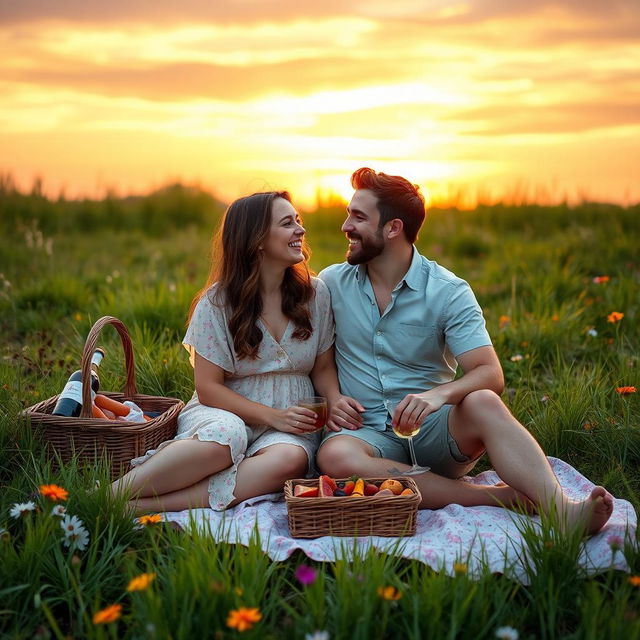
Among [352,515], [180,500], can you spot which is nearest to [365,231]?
[352,515]

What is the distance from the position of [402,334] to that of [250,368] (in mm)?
748

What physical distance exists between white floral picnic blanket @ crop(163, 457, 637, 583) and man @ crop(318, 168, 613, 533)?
0.61 feet

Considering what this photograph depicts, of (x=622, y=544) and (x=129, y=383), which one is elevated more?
(x=129, y=383)

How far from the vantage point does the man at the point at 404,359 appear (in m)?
3.31

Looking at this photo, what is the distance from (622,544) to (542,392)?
1.71m

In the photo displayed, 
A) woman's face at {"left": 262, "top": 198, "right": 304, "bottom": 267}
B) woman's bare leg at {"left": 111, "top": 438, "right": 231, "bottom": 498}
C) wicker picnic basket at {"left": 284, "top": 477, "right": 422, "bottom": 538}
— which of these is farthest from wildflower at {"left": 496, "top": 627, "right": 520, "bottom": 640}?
woman's face at {"left": 262, "top": 198, "right": 304, "bottom": 267}

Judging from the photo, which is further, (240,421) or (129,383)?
(129,383)

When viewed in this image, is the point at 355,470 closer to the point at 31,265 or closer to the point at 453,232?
the point at 31,265

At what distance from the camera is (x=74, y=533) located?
105 inches

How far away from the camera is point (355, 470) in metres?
3.33

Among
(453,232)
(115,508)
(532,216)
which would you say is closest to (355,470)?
(115,508)

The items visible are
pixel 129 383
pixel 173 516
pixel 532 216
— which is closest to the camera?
pixel 173 516

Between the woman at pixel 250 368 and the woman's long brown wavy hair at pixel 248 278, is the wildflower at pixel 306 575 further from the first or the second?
the woman's long brown wavy hair at pixel 248 278

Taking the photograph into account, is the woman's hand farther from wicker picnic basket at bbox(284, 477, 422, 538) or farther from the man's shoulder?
the man's shoulder
